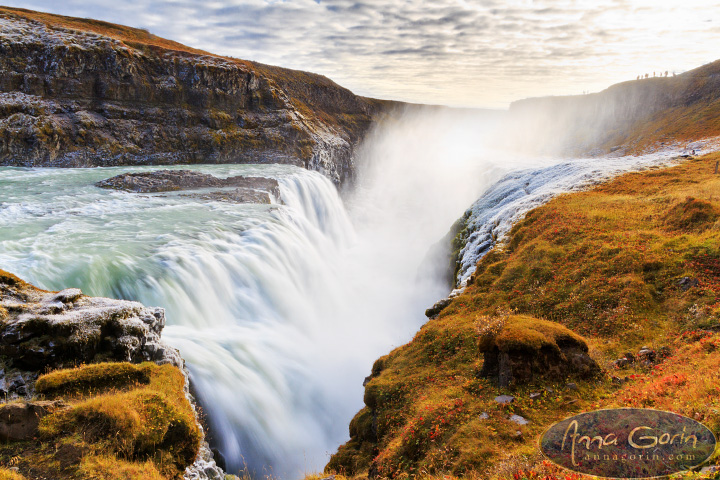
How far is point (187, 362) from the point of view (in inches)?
561

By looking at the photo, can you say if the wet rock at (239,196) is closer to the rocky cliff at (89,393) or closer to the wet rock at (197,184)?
the wet rock at (197,184)

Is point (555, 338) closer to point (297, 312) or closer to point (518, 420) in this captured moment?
point (518, 420)

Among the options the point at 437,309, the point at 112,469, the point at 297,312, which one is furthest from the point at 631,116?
the point at 112,469

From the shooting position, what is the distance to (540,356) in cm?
1117

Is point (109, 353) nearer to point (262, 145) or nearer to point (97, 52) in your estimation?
point (262, 145)

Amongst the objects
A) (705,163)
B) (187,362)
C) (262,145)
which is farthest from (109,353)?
(262,145)

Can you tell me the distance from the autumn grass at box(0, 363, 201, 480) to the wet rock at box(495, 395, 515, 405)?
8.00m

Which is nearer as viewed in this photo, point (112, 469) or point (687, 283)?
point (112, 469)

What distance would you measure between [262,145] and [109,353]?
60.6m

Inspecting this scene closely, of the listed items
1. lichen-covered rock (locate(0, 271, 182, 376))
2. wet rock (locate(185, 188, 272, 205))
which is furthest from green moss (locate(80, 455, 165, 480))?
wet rock (locate(185, 188, 272, 205))
